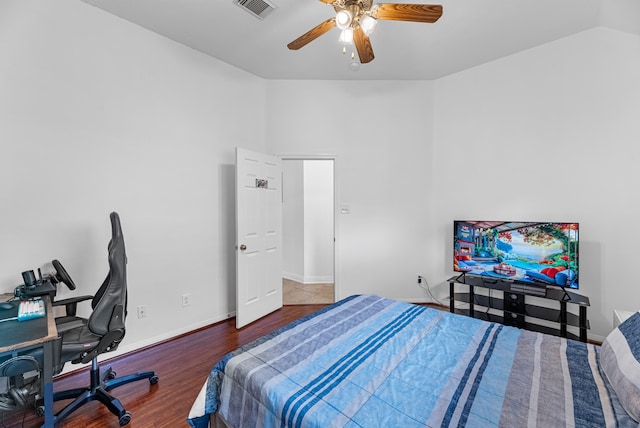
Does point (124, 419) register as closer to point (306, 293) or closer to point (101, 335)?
point (101, 335)

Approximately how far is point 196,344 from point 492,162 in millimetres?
3775

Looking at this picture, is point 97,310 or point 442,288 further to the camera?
point 442,288

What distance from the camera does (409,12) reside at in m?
1.73

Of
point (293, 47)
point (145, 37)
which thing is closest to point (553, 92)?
point (293, 47)

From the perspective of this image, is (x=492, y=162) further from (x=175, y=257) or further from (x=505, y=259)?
(x=175, y=257)

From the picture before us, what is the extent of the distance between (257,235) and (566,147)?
3.40m

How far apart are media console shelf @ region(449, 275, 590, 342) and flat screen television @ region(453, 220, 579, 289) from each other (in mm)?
113

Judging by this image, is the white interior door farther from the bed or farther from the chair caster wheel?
the bed

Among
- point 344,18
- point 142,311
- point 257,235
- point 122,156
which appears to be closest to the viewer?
point 344,18

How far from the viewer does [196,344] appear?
278cm

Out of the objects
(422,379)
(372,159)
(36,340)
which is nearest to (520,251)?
(372,159)

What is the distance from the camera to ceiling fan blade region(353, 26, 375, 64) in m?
1.89

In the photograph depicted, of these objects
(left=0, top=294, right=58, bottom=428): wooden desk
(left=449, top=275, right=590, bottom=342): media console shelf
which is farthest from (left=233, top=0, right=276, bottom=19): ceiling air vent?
(left=449, top=275, right=590, bottom=342): media console shelf

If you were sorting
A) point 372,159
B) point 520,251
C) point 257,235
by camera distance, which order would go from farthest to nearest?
point 372,159 < point 257,235 < point 520,251
